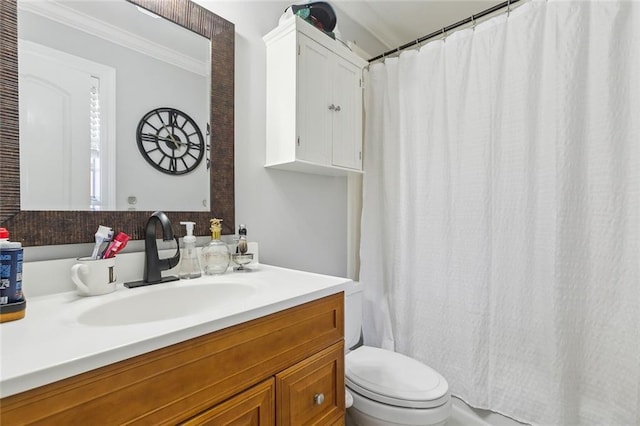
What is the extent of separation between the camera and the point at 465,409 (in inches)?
61.0

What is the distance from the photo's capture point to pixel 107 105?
95 cm

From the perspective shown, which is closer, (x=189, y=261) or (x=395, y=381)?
(x=189, y=261)

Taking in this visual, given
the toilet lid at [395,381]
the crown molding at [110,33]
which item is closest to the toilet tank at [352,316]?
the toilet lid at [395,381]

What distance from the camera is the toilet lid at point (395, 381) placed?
111cm

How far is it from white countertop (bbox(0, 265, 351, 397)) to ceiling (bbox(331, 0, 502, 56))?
1795 mm

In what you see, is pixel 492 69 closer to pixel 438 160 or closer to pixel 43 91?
pixel 438 160

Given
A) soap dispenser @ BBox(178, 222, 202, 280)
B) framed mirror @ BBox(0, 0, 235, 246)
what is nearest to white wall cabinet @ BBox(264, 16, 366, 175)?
framed mirror @ BBox(0, 0, 235, 246)

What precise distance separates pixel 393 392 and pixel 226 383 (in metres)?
0.77

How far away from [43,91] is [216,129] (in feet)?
1.68

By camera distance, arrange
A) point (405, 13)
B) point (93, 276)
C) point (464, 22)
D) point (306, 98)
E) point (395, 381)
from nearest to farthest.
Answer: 1. point (93, 276)
2. point (395, 381)
3. point (306, 98)
4. point (464, 22)
5. point (405, 13)

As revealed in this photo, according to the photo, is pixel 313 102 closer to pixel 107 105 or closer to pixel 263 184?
pixel 263 184

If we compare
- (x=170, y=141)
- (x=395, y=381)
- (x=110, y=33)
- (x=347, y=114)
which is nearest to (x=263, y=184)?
(x=170, y=141)

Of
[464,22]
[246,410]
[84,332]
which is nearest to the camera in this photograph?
[84,332]

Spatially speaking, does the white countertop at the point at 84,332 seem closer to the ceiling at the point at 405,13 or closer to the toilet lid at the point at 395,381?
the toilet lid at the point at 395,381
